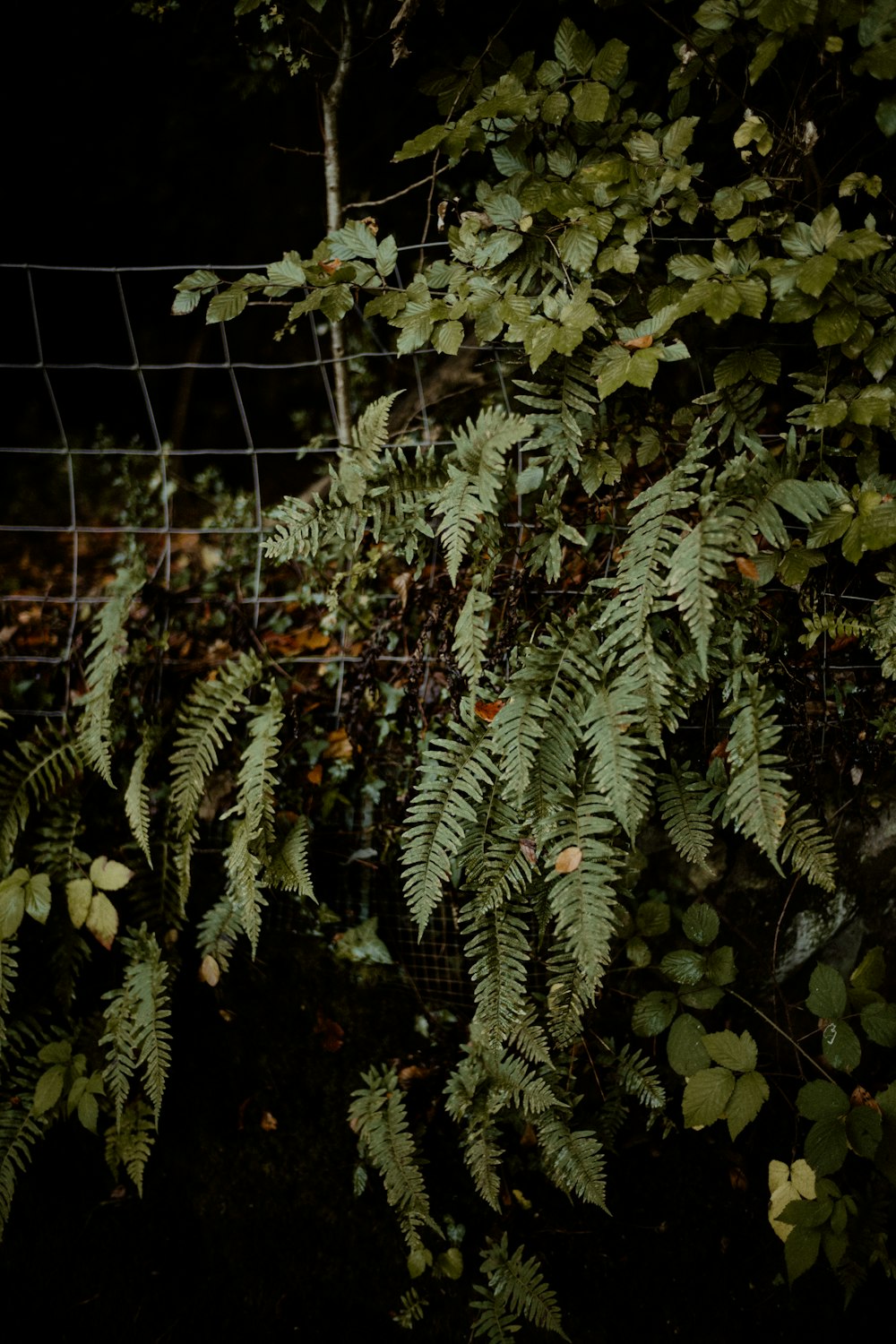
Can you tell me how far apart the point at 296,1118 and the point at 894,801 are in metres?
2.43

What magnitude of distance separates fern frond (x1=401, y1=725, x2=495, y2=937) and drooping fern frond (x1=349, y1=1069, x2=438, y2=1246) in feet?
2.89

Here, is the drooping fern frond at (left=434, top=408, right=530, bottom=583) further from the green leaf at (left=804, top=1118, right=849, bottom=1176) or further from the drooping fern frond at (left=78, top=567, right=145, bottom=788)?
the green leaf at (left=804, top=1118, right=849, bottom=1176)

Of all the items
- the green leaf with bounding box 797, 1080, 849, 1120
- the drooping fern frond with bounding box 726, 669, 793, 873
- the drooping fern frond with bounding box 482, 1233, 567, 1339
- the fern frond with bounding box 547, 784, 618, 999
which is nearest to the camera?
the drooping fern frond with bounding box 726, 669, 793, 873

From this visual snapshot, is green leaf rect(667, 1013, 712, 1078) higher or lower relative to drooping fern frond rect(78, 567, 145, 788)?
lower

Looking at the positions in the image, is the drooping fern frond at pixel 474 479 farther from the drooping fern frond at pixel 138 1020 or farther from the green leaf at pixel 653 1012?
the drooping fern frond at pixel 138 1020

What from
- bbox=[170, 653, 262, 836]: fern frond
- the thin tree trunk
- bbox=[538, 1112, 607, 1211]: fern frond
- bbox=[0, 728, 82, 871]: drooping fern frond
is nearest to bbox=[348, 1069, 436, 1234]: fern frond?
bbox=[538, 1112, 607, 1211]: fern frond

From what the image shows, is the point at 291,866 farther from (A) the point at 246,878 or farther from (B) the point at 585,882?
(B) the point at 585,882

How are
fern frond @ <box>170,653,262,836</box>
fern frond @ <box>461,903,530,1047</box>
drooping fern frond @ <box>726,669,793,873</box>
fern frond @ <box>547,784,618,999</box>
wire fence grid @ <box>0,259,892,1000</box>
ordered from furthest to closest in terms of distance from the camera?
wire fence grid @ <box>0,259,892,1000</box> → fern frond @ <box>170,653,262,836</box> → fern frond @ <box>461,903,530,1047</box> → fern frond @ <box>547,784,618,999</box> → drooping fern frond @ <box>726,669,793,873</box>

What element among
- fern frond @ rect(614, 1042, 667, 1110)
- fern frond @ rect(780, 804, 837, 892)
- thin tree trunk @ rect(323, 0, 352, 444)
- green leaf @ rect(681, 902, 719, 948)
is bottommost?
fern frond @ rect(614, 1042, 667, 1110)

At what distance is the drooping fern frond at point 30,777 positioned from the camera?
8.70ft

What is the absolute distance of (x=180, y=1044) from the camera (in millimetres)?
2920

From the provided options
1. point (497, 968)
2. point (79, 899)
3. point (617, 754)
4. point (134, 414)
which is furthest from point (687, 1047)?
point (134, 414)

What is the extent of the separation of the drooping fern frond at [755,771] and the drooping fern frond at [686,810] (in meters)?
0.13

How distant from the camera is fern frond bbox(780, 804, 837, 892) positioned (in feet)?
6.93
